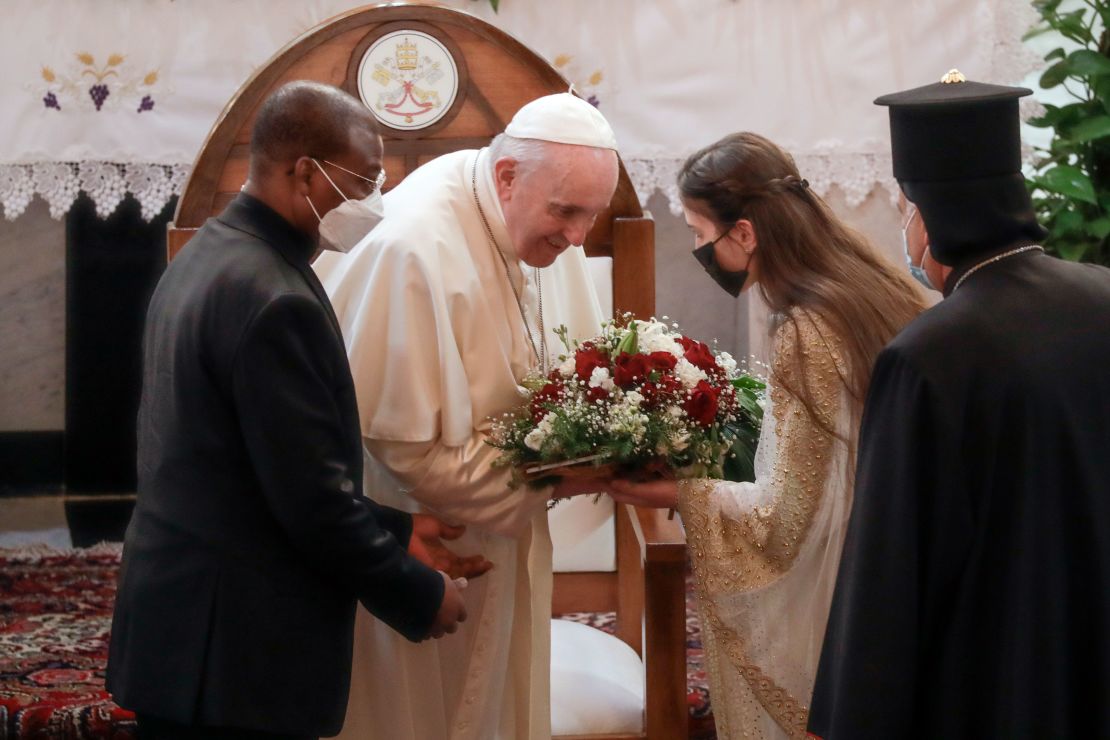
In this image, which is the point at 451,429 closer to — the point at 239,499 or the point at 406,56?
the point at 239,499

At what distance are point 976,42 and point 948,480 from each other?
314 centimetres

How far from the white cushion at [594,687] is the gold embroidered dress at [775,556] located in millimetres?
430

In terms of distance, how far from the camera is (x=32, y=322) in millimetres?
5477

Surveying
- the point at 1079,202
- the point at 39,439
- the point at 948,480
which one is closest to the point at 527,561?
the point at 948,480

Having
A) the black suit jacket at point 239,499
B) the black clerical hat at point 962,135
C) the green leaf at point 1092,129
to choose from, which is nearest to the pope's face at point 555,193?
the black suit jacket at point 239,499

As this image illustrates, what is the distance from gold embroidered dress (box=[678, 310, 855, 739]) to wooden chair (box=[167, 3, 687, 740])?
21.6 inches

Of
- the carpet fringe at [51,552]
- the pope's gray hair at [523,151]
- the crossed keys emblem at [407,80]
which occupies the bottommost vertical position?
the carpet fringe at [51,552]

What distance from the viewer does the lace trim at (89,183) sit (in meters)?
4.50

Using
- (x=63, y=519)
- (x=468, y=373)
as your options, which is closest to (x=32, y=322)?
(x=63, y=519)

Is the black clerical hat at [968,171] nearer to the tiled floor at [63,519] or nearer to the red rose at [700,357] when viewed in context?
the red rose at [700,357]

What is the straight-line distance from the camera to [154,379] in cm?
242

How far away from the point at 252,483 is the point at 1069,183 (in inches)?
131

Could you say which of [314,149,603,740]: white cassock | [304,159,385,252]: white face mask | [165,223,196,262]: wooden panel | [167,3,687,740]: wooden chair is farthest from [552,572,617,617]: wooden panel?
[304,159,385,252]: white face mask

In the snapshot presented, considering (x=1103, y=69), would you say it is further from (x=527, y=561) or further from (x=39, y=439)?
(x=39, y=439)
